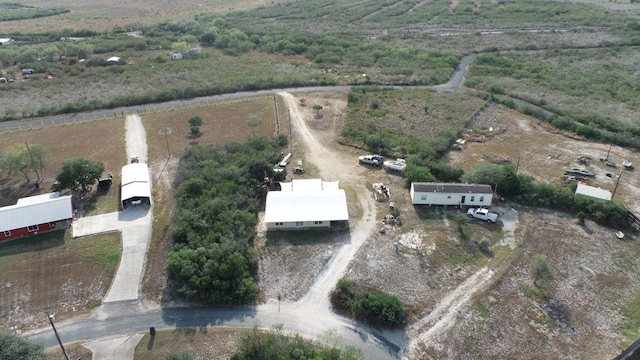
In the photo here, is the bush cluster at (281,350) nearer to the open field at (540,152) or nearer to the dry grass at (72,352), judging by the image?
the dry grass at (72,352)

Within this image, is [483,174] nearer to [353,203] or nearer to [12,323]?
[353,203]

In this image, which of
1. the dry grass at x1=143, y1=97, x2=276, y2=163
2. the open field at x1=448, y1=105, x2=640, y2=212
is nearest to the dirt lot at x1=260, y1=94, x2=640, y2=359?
the open field at x1=448, y1=105, x2=640, y2=212

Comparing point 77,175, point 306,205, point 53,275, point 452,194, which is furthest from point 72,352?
point 452,194

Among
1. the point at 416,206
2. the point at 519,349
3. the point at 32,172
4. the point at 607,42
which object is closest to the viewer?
the point at 519,349

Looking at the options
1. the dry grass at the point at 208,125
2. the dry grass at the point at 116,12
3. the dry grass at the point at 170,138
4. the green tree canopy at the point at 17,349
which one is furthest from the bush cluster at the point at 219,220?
the dry grass at the point at 116,12

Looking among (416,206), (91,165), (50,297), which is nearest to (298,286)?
(416,206)

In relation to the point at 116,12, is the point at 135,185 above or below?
below

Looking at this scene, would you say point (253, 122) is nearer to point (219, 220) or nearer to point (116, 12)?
point (219, 220)
